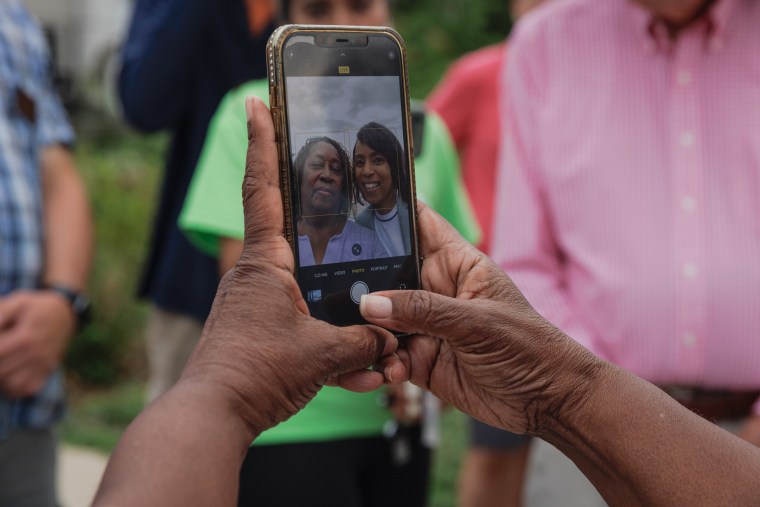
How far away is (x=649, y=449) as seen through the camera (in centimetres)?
135

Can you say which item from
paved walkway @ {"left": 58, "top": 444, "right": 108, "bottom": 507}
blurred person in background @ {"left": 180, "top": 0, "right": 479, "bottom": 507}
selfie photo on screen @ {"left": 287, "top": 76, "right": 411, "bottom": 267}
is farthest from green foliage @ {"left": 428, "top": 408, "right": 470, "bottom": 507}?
selfie photo on screen @ {"left": 287, "top": 76, "right": 411, "bottom": 267}

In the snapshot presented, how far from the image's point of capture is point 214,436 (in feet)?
3.78

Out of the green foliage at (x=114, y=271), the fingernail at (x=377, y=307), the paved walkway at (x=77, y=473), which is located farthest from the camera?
the green foliage at (x=114, y=271)

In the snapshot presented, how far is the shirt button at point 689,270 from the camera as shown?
218cm

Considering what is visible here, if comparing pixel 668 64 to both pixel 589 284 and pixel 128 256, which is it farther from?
pixel 128 256

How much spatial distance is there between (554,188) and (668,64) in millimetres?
427

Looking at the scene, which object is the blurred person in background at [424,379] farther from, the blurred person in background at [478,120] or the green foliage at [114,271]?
the green foliage at [114,271]

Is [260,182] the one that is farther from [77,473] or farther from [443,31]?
[443,31]

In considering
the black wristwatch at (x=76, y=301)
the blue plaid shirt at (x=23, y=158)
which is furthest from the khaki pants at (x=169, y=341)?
the blue plaid shirt at (x=23, y=158)

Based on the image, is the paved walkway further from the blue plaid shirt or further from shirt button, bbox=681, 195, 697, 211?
shirt button, bbox=681, 195, 697, 211

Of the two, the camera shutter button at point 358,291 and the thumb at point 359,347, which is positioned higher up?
the camera shutter button at point 358,291

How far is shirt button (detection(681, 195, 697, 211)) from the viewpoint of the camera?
7.27 feet

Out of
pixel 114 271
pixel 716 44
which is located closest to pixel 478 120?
pixel 716 44

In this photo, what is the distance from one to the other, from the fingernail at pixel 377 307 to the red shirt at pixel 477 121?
2.42 m
